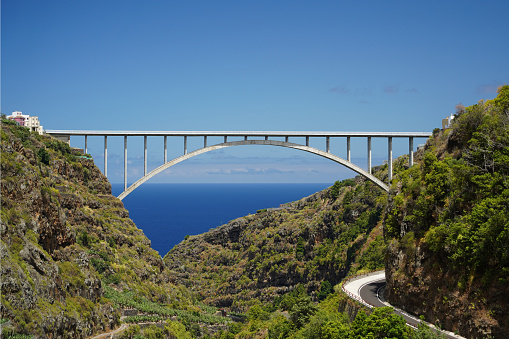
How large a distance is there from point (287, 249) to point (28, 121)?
42.4 m

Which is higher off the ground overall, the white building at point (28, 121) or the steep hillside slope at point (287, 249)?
the white building at point (28, 121)

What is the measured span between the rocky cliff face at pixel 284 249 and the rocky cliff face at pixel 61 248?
24816 millimetres

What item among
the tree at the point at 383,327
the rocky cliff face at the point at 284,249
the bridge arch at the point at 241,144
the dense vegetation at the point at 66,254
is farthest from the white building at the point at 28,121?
the tree at the point at 383,327

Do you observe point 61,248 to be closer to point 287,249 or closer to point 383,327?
point 383,327

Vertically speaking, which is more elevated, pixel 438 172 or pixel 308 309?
pixel 438 172

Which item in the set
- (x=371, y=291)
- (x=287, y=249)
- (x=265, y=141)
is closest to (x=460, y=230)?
(x=371, y=291)

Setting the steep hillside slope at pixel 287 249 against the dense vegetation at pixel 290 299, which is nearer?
the dense vegetation at pixel 290 299

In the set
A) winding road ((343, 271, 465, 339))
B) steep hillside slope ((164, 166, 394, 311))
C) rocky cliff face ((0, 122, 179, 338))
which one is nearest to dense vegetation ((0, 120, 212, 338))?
rocky cliff face ((0, 122, 179, 338))

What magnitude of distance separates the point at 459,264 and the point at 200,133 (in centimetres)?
2902

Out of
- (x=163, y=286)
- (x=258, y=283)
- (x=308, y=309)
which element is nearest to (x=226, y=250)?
(x=258, y=283)

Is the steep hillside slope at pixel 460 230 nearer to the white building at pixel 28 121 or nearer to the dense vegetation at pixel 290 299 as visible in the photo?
the dense vegetation at pixel 290 299

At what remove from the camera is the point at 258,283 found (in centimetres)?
8075

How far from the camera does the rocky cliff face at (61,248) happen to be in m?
27.6

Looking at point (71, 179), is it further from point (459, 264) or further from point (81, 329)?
point (459, 264)
